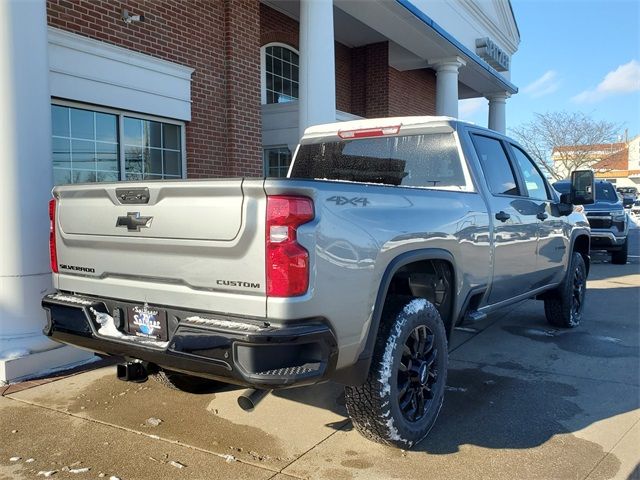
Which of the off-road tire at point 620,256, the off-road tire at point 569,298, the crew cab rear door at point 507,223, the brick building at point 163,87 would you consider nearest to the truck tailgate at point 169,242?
the brick building at point 163,87

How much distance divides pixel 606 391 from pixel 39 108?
194 inches

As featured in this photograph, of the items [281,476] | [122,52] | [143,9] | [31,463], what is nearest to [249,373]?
[281,476]

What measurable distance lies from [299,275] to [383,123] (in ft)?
7.66

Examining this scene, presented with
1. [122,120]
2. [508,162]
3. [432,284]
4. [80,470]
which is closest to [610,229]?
[508,162]

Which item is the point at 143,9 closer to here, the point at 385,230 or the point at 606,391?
the point at 385,230

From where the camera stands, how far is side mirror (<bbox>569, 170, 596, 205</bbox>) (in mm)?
5816

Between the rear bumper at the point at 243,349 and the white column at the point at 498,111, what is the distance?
15764 mm

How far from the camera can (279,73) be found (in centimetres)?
1105

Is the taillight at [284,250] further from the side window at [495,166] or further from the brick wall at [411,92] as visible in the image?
the brick wall at [411,92]

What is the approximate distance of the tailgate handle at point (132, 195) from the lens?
3092 mm

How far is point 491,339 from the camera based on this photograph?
6.00m

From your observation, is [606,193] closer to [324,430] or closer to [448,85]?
[448,85]

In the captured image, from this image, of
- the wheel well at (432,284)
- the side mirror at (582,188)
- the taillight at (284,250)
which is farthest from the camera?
the side mirror at (582,188)

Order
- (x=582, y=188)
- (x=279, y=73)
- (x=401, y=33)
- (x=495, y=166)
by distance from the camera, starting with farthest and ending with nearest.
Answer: (x=401, y=33), (x=279, y=73), (x=582, y=188), (x=495, y=166)
